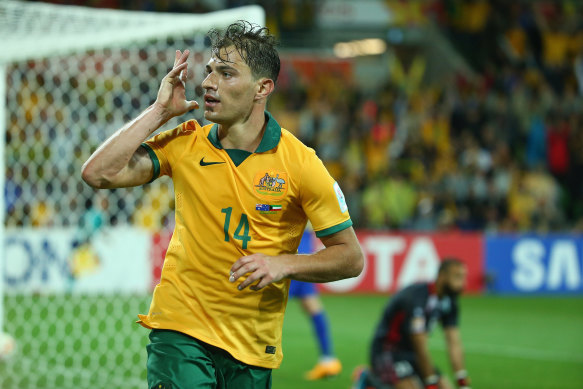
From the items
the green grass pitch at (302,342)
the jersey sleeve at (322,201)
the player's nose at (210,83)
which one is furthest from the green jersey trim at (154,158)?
the green grass pitch at (302,342)

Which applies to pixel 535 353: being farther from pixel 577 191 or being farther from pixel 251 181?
pixel 577 191

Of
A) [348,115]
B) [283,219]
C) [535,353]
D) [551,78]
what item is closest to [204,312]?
[283,219]

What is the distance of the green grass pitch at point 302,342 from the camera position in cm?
770

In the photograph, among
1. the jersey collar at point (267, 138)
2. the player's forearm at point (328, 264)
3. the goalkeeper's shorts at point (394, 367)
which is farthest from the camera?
the goalkeeper's shorts at point (394, 367)

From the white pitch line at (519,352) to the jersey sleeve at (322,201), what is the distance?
6519 millimetres

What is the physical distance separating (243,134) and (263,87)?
21cm

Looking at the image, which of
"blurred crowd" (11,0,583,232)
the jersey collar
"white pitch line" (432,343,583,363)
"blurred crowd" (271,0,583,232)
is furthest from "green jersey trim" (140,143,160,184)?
"blurred crowd" (271,0,583,232)

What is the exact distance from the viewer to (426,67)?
22.6 m

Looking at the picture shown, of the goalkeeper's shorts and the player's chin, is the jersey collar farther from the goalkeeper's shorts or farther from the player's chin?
the goalkeeper's shorts

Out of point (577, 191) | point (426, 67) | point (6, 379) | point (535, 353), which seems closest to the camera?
point (6, 379)

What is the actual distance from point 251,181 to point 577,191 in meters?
15.6

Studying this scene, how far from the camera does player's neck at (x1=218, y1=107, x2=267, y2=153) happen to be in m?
3.48

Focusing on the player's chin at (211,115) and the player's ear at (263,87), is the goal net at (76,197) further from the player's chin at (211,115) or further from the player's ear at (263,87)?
the player's chin at (211,115)

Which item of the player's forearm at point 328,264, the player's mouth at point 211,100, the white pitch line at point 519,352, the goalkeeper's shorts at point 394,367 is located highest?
the player's mouth at point 211,100
